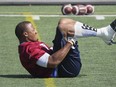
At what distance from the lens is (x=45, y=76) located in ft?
28.3

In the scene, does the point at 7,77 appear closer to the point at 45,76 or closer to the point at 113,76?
the point at 45,76

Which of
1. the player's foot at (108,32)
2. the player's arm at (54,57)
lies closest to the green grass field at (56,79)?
the player's arm at (54,57)

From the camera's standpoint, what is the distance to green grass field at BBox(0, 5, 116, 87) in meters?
8.31

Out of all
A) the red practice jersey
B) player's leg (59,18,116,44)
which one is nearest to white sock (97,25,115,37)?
player's leg (59,18,116,44)

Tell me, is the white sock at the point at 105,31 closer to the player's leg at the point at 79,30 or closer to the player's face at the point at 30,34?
the player's leg at the point at 79,30

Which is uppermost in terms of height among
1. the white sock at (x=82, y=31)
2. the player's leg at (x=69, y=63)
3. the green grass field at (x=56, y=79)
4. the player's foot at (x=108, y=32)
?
the white sock at (x=82, y=31)

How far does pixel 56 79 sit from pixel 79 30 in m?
0.70

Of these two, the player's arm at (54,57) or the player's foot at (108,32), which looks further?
the player's foot at (108,32)

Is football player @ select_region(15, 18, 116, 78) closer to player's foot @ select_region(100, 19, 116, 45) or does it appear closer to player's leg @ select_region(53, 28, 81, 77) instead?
player's leg @ select_region(53, 28, 81, 77)

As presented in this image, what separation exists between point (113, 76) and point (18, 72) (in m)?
1.39

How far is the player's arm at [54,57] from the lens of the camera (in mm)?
8270

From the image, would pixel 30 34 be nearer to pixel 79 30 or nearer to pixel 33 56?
pixel 33 56

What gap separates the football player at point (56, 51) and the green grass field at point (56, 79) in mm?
130

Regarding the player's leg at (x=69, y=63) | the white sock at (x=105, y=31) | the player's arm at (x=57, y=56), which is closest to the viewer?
the player's arm at (x=57, y=56)
